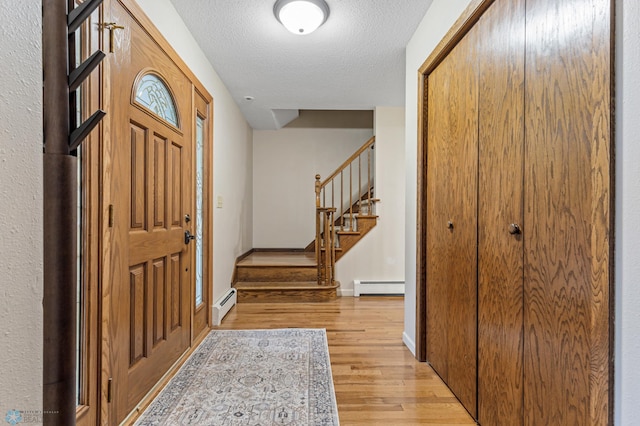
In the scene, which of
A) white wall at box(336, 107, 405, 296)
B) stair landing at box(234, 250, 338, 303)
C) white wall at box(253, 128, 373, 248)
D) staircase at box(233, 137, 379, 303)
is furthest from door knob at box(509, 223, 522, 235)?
white wall at box(253, 128, 373, 248)

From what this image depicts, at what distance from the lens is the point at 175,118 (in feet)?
7.18

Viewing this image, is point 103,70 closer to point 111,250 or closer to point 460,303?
point 111,250

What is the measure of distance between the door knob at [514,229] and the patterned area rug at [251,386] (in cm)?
115

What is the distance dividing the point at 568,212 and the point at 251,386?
174cm

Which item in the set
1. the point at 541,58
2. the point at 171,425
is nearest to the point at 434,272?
the point at 541,58

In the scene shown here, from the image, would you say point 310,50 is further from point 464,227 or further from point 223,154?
point 464,227

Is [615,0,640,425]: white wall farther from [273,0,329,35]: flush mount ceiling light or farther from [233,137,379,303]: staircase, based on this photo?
[233,137,379,303]: staircase

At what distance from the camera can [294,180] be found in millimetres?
5504

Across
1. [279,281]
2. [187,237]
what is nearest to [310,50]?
[187,237]

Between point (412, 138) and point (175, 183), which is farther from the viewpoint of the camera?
point (412, 138)

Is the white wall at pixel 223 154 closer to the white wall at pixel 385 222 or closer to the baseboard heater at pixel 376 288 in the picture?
the white wall at pixel 385 222

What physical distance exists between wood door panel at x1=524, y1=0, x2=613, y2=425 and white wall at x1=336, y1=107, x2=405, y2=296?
9.71 ft

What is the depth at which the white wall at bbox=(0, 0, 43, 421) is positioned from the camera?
480 millimetres

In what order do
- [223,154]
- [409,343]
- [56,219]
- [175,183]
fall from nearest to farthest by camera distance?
[56,219] → [175,183] → [409,343] → [223,154]
